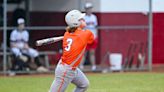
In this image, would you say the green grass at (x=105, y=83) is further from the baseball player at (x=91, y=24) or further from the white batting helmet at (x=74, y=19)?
the white batting helmet at (x=74, y=19)

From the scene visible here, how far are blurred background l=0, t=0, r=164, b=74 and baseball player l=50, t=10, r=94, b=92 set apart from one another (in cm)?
927

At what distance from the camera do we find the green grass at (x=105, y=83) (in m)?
13.8

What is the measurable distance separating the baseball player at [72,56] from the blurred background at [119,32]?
9.27 meters

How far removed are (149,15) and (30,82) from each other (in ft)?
18.4

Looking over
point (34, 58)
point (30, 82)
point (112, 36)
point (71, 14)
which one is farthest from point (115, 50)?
point (71, 14)

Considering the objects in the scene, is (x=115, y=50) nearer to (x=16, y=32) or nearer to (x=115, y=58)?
(x=115, y=58)

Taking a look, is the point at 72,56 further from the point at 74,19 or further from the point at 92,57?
the point at 92,57

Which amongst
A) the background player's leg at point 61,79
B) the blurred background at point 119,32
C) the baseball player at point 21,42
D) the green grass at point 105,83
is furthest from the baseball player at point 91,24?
the background player's leg at point 61,79

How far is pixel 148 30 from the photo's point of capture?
20.1 m

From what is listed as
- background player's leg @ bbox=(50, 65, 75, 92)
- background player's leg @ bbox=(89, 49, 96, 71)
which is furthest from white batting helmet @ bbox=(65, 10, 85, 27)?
background player's leg @ bbox=(89, 49, 96, 71)

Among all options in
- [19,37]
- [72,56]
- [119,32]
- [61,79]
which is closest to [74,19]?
[72,56]

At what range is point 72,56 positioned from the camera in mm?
9977

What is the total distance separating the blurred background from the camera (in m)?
19.9

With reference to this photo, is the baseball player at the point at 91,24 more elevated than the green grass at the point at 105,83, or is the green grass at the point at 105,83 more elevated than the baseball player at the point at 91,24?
the baseball player at the point at 91,24
